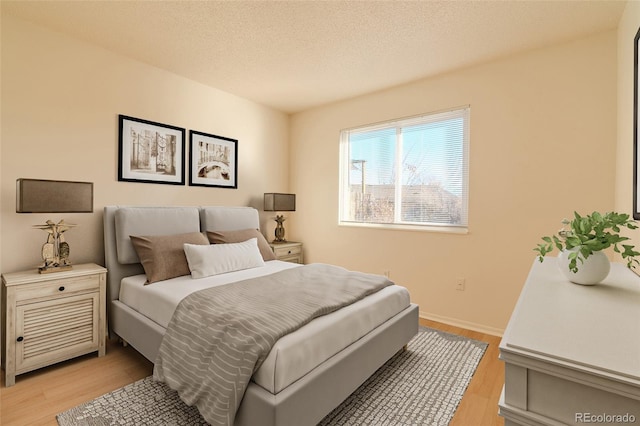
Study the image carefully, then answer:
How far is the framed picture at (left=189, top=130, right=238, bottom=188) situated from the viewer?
3.41m

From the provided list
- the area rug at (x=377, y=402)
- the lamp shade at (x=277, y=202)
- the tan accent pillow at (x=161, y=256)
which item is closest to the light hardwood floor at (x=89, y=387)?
the area rug at (x=377, y=402)

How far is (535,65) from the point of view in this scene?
2.69 meters

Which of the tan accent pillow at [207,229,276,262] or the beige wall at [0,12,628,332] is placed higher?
the beige wall at [0,12,628,332]

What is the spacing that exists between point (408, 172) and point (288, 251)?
6.15 ft

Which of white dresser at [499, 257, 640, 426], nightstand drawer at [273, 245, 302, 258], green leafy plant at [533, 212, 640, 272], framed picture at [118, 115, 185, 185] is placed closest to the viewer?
white dresser at [499, 257, 640, 426]

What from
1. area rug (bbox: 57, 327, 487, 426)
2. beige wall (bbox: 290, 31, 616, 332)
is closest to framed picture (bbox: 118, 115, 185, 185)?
area rug (bbox: 57, 327, 487, 426)

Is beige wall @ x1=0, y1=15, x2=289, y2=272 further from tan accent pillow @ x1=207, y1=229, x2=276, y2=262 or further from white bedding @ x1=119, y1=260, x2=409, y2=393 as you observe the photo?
white bedding @ x1=119, y1=260, x2=409, y2=393

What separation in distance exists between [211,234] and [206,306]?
56.5 inches

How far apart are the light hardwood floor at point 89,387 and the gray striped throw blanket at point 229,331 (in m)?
0.58

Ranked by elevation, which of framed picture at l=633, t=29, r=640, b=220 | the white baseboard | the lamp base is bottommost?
the white baseboard

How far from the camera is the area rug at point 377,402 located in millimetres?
1713

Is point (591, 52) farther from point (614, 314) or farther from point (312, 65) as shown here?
point (614, 314)

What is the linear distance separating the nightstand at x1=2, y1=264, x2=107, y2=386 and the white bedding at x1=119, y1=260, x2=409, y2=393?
0.84ft

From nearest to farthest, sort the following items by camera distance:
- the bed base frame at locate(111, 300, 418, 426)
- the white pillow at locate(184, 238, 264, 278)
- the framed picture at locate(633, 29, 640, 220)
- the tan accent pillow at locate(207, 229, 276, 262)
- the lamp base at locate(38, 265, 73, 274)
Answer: the bed base frame at locate(111, 300, 418, 426) → the framed picture at locate(633, 29, 640, 220) → the lamp base at locate(38, 265, 73, 274) → the white pillow at locate(184, 238, 264, 278) → the tan accent pillow at locate(207, 229, 276, 262)
